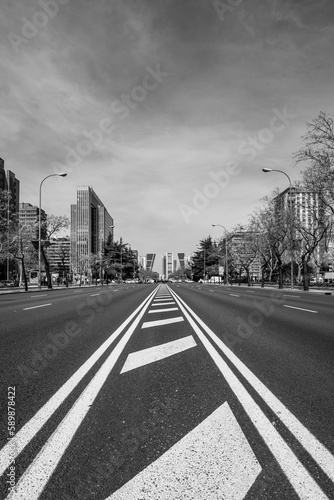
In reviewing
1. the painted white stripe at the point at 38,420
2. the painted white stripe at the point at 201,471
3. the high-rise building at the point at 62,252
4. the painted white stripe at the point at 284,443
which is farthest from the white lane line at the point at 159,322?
the high-rise building at the point at 62,252

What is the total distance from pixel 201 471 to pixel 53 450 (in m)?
1.11

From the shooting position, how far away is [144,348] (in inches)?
236

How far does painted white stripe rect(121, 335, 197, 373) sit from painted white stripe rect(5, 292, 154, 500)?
980 mm

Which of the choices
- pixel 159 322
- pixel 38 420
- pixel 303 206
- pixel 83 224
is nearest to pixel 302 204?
pixel 303 206

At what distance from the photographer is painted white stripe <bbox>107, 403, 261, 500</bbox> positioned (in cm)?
199

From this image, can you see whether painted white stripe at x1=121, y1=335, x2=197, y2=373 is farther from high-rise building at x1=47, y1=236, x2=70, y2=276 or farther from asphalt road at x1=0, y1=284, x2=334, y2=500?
high-rise building at x1=47, y1=236, x2=70, y2=276

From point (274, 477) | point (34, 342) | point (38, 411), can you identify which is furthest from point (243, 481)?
point (34, 342)

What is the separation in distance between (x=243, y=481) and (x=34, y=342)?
533 cm

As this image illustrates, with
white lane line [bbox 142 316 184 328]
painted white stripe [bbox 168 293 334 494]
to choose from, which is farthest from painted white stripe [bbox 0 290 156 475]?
white lane line [bbox 142 316 184 328]

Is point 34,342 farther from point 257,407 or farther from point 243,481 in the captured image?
point 243,481

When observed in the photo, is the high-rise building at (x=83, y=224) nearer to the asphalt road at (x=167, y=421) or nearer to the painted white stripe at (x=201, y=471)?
the asphalt road at (x=167, y=421)

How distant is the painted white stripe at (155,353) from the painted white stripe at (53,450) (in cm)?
98

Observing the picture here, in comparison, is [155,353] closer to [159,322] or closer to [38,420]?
[38,420]

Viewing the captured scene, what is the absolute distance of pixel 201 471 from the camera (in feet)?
7.28
